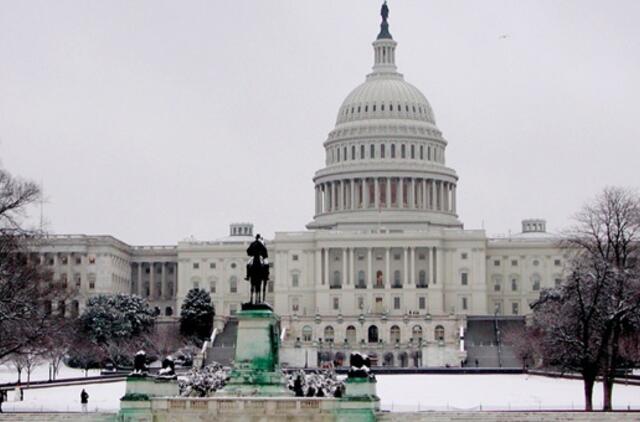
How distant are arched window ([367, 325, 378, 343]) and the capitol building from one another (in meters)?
0.10

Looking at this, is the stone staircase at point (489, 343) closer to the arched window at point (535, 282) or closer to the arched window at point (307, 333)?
the arched window at point (535, 282)

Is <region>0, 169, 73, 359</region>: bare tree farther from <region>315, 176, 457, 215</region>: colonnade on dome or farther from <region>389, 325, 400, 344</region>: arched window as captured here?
<region>315, 176, 457, 215</region>: colonnade on dome

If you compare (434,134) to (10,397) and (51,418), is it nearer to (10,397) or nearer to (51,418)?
(10,397)

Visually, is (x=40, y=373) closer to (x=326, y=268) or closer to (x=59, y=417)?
(x=59, y=417)

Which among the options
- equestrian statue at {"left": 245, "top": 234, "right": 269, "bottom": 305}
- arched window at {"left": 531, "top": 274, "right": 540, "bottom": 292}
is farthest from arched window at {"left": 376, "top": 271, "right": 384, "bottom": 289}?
equestrian statue at {"left": 245, "top": 234, "right": 269, "bottom": 305}

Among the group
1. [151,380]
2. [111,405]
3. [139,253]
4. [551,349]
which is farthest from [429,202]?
[151,380]

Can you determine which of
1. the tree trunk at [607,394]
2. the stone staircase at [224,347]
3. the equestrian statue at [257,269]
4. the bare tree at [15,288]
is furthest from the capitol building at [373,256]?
the equestrian statue at [257,269]

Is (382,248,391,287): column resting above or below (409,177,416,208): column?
below

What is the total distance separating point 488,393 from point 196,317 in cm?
6187

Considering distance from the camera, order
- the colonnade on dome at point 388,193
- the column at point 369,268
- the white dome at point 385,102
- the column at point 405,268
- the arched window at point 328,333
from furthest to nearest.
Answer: the white dome at point 385,102 → the colonnade on dome at point 388,193 → the column at point 369,268 → the column at point 405,268 → the arched window at point 328,333

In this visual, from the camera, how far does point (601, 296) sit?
249 feet

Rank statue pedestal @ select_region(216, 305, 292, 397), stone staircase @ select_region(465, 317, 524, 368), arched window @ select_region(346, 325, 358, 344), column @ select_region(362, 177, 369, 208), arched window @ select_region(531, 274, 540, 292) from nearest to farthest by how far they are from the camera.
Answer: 1. statue pedestal @ select_region(216, 305, 292, 397)
2. stone staircase @ select_region(465, 317, 524, 368)
3. arched window @ select_region(346, 325, 358, 344)
4. arched window @ select_region(531, 274, 540, 292)
5. column @ select_region(362, 177, 369, 208)

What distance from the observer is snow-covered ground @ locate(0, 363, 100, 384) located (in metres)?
104

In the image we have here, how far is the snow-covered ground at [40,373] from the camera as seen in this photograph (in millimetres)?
104456
